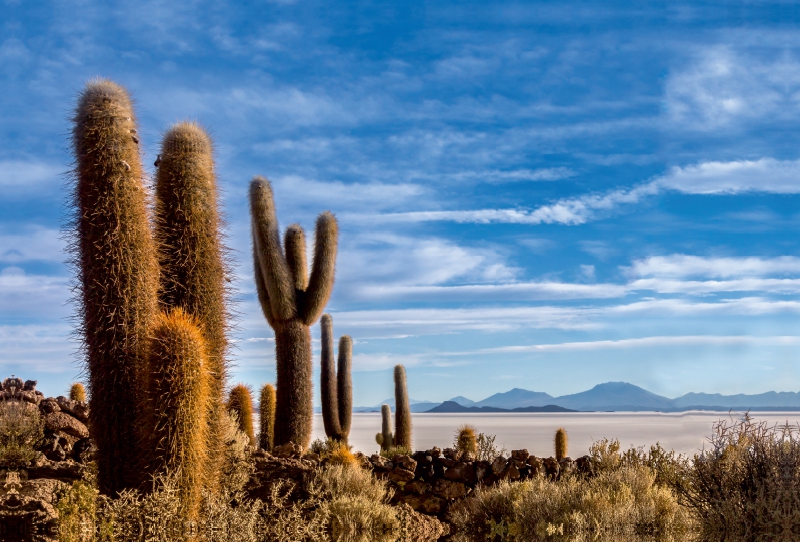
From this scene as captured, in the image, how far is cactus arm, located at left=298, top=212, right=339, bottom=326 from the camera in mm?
14641

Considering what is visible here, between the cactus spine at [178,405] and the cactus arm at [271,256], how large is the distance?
619 centimetres

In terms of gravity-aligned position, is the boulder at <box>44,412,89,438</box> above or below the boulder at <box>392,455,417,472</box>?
above

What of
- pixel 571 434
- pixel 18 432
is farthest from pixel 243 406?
Answer: pixel 571 434

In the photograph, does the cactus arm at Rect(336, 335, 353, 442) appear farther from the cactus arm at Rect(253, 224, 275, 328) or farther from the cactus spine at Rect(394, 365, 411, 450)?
the cactus arm at Rect(253, 224, 275, 328)

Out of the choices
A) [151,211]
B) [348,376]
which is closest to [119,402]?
[151,211]

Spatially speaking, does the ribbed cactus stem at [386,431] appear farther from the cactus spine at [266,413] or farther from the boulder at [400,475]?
the boulder at [400,475]

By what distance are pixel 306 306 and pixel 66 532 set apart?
777 cm

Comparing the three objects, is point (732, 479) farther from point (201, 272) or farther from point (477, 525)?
point (201, 272)

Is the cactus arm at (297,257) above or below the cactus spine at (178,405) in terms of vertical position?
above

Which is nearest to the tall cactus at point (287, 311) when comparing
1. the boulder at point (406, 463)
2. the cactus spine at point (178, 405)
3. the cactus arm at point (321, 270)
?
the cactus arm at point (321, 270)

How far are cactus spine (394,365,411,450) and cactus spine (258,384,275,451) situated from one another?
4.52 m

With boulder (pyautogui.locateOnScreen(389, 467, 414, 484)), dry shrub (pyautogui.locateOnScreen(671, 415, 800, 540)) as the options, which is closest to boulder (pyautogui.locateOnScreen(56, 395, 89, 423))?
boulder (pyautogui.locateOnScreen(389, 467, 414, 484))

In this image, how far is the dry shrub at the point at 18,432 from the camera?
11070mm

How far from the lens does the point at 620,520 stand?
8695mm
